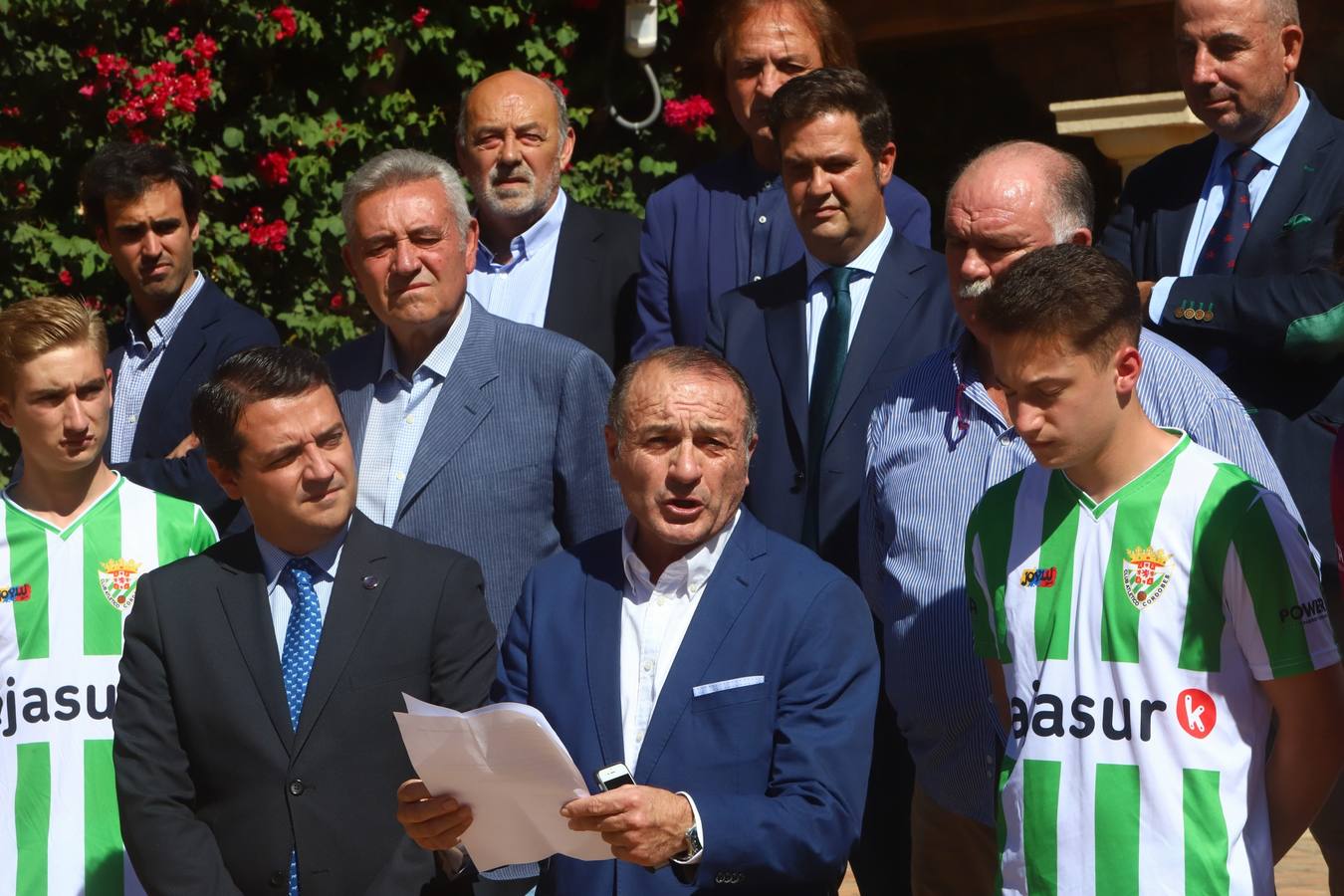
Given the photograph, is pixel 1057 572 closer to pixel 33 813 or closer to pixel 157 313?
pixel 33 813

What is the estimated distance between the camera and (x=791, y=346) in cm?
401

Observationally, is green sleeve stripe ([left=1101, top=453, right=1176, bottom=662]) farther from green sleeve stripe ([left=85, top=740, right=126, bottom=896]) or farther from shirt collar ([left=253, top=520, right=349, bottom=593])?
green sleeve stripe ([left=85, top=740, right=126, bottom=896])

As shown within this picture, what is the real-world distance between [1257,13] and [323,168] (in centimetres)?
388

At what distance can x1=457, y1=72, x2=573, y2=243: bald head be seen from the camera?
4.85 meters

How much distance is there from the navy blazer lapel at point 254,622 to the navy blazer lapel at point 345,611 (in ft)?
0.16

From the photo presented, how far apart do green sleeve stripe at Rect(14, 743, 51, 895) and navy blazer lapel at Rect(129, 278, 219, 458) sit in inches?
39.0

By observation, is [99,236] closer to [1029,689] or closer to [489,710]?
[489,710]

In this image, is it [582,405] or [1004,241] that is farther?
[582,405]

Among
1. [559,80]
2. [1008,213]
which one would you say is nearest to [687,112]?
[559,80]

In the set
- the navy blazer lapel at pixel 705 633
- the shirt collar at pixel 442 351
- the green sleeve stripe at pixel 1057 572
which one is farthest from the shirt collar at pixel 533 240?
the green sleeve stripe at pixel 1057 572

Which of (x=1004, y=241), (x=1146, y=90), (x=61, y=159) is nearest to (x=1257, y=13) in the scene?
(x=1004, y=241)

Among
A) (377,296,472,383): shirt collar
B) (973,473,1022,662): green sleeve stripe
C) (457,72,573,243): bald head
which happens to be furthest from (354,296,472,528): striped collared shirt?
(973,473,1022,662): green sleeve stripe

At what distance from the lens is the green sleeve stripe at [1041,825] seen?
276 cm

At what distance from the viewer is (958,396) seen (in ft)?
Answer: 11.5
